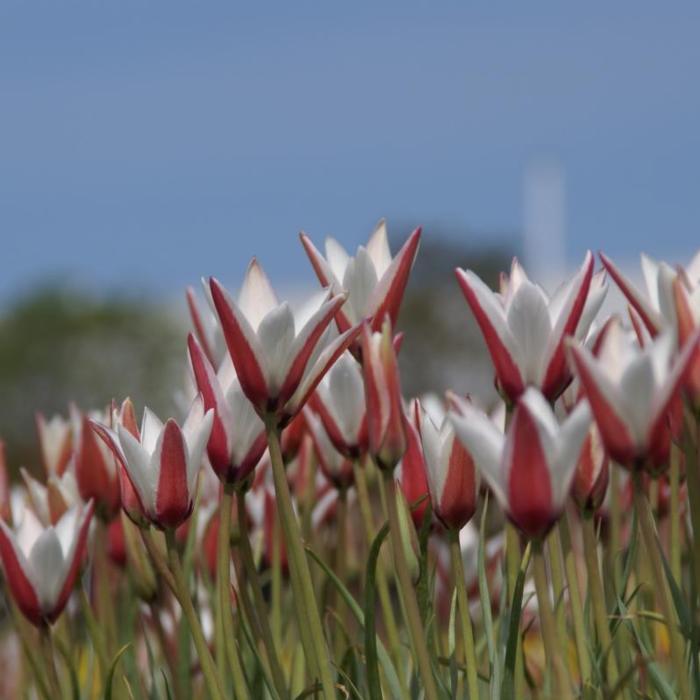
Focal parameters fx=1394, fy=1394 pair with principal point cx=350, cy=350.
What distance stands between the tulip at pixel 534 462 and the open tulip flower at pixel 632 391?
0.03 meters

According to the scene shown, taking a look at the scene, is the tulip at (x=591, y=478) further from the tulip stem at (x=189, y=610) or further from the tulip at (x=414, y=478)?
the tulip stem at (x=189, y=610)

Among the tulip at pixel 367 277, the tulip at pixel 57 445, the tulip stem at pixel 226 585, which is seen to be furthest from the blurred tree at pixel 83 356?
the tulip stem at pixel 226 585

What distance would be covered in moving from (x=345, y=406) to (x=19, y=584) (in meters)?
0.46

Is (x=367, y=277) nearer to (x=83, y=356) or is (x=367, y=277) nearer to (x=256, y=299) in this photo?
(x=256, y=299)

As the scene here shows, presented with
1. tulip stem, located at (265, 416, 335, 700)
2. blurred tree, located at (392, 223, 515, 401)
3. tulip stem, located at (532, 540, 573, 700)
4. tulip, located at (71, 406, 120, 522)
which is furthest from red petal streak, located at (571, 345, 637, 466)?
blurred tree, located at (392, 223, 515, 401)

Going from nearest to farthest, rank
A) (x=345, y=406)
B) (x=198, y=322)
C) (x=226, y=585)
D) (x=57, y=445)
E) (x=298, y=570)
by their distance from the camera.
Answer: (x=298, y=570), (x=226, y=585), (x=345, y=406), (x=198, y=322), (x=57, y=445)

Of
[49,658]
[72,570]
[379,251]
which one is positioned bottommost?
[49,658]

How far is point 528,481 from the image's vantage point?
1126mm

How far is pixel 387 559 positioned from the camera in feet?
7.67

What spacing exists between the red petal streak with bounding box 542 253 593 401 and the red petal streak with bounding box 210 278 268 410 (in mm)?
295

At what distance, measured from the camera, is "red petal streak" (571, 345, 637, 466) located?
3.74 ft

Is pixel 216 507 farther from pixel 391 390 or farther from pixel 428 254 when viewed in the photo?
pixel 428 254

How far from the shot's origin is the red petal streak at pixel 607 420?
1.14 m

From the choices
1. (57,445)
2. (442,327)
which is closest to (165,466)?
(57,445)
